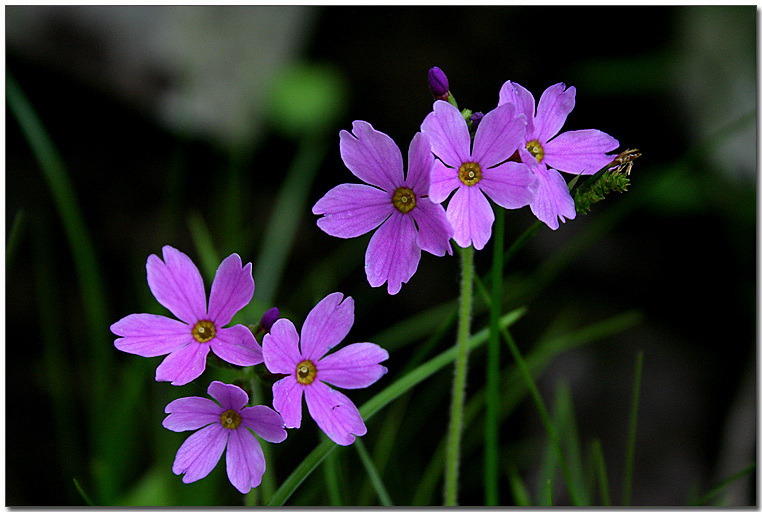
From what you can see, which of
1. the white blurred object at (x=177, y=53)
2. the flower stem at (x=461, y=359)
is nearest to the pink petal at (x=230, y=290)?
the flower stem at (x=461, y=359)

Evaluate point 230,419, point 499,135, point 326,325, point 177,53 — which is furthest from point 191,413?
point 177,53

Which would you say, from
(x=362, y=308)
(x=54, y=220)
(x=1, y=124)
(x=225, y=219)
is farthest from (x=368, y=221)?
(x=54, y=220)

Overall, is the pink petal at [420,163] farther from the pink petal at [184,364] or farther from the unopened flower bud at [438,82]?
the pink petal at [184,364]

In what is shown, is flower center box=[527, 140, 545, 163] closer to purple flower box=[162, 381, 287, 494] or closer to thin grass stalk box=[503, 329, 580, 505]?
thin grass stalk box=[503, 329, 580, 505]

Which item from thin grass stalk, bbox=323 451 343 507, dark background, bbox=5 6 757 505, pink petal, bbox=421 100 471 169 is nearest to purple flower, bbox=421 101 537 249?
pink petal, bbox=421 100 471 169

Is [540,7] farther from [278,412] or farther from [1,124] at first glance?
[278,412]

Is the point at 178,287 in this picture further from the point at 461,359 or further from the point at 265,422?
the point at 461,359
